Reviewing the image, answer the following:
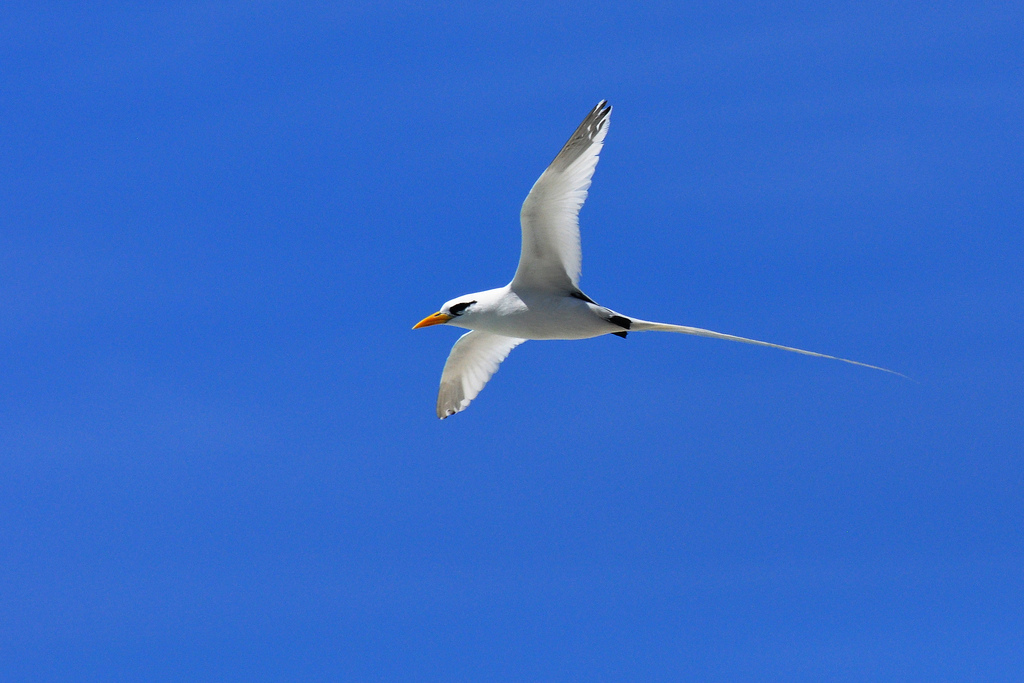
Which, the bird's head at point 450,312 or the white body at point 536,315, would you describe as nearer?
the white body at point 536,315

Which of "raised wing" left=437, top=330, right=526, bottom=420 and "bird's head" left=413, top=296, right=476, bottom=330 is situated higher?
"raised wing" left=437, top=330, right=526, bottom=420

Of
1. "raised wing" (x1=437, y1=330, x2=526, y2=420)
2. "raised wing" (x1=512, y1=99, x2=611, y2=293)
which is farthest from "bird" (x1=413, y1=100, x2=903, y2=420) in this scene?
"raised wing" (x1=437, y1=330, x2=526, y2=420)

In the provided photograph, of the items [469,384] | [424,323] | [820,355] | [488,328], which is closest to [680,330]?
[820,355]

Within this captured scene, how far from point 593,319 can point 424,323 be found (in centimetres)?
305

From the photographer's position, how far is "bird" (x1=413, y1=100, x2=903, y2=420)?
542 inches

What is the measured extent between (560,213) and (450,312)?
281 cm

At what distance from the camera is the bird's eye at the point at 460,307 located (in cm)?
1555

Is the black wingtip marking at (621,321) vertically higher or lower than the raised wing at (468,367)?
lower

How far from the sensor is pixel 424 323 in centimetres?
1616

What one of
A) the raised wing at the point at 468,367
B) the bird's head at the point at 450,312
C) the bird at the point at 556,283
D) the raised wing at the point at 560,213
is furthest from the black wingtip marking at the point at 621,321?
the raised wing at the point at 468,367

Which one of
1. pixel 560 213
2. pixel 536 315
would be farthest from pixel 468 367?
pixel 560 213

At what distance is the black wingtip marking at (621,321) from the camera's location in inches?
573

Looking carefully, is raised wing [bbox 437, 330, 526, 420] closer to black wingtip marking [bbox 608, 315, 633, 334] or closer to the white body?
the white body

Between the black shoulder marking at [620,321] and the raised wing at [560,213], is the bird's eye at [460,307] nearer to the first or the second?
the raised wing at [560,213]
